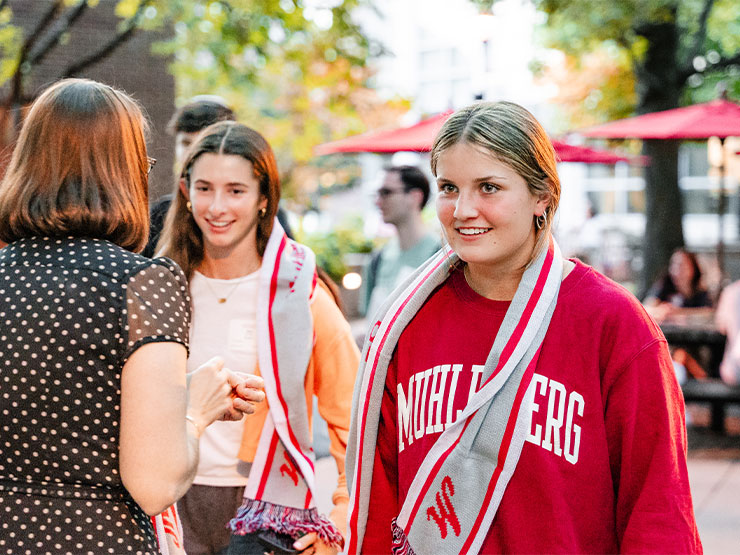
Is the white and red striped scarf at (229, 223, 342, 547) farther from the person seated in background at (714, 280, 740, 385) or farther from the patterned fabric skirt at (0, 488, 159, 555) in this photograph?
the person seated in background at (714, 280, 740, 385)

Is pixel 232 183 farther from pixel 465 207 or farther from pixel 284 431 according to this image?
pixel 465 207

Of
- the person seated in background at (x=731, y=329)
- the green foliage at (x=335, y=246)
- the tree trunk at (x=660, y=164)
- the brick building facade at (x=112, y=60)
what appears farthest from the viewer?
the green foliage at (x=335, y=246)

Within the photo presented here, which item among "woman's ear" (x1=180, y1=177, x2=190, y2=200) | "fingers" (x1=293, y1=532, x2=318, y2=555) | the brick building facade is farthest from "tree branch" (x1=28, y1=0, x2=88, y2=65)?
"fingers" (x1=293, y1=532, x2=318, y2=555)

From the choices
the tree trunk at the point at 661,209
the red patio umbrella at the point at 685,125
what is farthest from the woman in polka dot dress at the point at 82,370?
the tree trunk at the point at 661,209

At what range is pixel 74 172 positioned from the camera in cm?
200

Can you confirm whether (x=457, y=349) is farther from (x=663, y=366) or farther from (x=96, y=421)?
(x=96, y=421)

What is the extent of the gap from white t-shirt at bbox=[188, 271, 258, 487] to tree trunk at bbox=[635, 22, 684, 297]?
10.5 m

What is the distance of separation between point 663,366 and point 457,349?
50cm

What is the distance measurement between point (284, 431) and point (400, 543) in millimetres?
945

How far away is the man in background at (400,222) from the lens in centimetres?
593

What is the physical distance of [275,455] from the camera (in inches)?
123

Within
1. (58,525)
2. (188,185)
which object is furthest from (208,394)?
(188,185)

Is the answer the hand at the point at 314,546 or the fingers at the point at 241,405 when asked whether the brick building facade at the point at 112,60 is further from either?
the fingers at the point at 241,405

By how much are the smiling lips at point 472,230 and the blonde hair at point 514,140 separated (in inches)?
5.9
